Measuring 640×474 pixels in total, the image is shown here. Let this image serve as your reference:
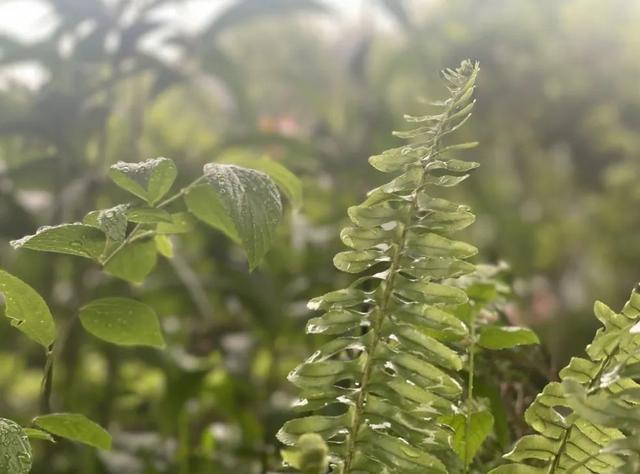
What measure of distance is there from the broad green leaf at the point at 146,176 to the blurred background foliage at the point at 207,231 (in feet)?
0.85

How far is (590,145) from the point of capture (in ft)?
7.69

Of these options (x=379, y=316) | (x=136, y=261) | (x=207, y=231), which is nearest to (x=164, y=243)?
(x=136, y=261)

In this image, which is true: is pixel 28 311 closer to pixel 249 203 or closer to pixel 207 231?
pixel 249 203

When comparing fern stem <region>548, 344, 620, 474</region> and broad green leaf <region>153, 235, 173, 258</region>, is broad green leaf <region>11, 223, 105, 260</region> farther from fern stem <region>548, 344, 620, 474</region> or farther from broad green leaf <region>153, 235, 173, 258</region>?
fern stem <region>548, 344, 620, 474</region>

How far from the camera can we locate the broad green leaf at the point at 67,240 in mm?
335

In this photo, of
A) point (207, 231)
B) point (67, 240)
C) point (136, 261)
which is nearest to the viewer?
point (67, 240)

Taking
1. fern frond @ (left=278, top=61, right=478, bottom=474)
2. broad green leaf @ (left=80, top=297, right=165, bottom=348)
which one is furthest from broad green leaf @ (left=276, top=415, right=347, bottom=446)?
broad green leaf @ (left=80, top=297, right=165, bottom=348)

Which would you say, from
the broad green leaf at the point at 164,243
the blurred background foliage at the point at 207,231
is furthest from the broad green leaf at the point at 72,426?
the blurred background foliage at the point at 207,231

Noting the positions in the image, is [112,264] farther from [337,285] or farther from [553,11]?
[553,11]

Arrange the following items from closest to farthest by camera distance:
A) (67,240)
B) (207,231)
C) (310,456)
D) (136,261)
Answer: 1. (310,456)
2. (67,240)
3. (136,261)
4. (207,231)

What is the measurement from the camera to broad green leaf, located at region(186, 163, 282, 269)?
14.0 inches

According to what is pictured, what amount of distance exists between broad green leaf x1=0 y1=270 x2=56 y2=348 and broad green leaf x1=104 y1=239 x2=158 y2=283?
3.4 inches

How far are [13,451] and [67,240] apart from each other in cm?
9

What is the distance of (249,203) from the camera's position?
0.36 meters
